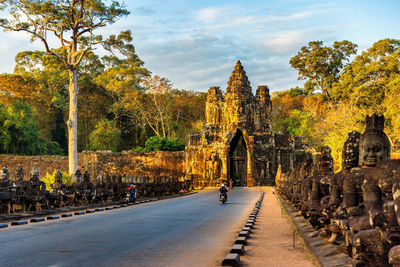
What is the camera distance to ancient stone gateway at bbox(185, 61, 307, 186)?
4703cm

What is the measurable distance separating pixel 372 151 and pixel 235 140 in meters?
45.2

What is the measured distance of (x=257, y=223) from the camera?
12.2m

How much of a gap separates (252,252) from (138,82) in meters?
56.1

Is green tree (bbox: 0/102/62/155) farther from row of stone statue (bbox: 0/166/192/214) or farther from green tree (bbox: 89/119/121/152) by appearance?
row of stone statue (bbox: 0/166/192/214)

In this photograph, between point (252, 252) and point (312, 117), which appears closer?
point (252, 252)

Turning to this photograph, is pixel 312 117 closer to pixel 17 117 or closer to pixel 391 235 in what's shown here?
pixel 17 117

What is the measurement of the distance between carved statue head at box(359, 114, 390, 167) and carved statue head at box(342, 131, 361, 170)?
2.90 feet

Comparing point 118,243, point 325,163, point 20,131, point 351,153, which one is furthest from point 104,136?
point 351,153

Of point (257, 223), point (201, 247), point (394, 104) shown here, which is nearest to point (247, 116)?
point (394, 104)

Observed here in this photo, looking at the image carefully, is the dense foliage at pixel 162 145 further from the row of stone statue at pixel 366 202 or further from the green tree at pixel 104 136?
the row of stone statue at pixel 366 202

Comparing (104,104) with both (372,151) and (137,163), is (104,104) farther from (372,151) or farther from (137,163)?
(372,151)

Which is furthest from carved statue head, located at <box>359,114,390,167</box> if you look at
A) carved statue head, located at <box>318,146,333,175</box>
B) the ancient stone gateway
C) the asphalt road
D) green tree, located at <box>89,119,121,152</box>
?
green tree, located at <box>89,119,121,152</box>

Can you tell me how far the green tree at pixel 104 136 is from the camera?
183ft

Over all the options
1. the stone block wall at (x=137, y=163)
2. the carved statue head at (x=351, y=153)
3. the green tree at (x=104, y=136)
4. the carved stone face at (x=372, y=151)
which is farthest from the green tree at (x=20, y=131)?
the carved stone face at (x=372, y=151)
